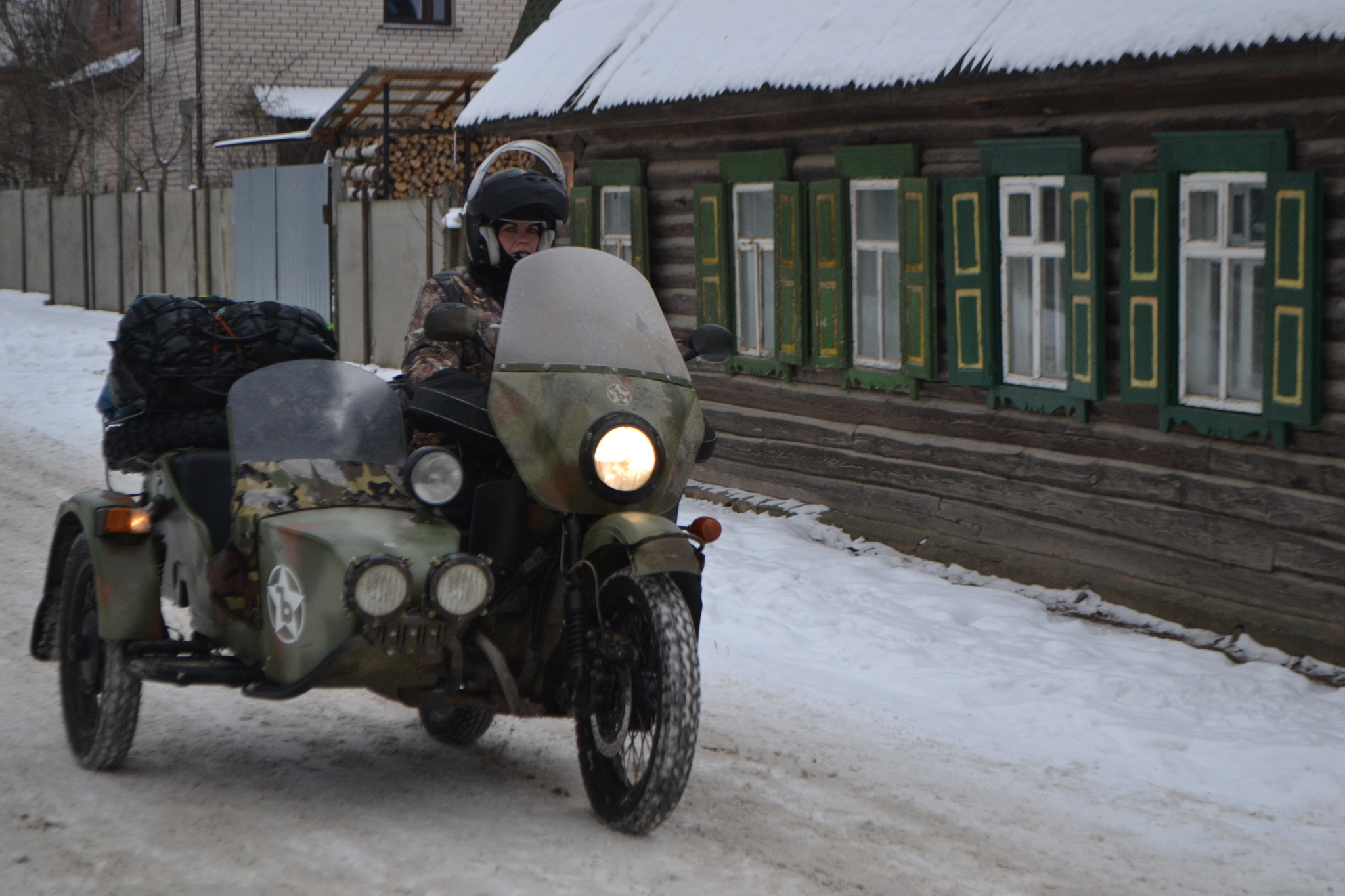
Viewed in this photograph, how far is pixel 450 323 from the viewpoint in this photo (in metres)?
4.15

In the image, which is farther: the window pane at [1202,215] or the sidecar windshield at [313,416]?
the window pane at [1202,215]

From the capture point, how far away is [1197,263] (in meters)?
7.48

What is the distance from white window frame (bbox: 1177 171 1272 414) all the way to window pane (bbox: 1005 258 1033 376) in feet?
3.67

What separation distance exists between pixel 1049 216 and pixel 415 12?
73.6 ft

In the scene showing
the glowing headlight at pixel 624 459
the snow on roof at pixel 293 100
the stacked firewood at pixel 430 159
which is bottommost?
the glowing headlight at pixel 624 459

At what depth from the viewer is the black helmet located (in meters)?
4.83

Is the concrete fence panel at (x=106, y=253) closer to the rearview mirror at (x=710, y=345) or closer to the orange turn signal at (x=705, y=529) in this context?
the rearview mirror at (x=710, y=345)

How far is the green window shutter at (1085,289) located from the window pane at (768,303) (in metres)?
3.08

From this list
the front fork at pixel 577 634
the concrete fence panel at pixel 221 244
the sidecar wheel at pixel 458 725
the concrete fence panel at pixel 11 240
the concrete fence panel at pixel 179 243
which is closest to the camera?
the front fork at pixel 577 634

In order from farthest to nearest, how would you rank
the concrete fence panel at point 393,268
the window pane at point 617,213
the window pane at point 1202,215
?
1. the concrete fence panel at point 393,268
2. the window pane at point 617,213
3. the window pane at point 1202,215

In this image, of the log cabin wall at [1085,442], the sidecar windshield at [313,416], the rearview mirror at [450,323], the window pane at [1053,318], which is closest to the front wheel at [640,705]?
the rearview mirror at [450,323]

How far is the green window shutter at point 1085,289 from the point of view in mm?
7891

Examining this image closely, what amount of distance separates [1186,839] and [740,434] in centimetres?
668

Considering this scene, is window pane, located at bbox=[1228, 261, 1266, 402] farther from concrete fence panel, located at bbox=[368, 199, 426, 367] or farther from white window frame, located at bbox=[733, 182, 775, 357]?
concrete fence panel, located at bbox=[368, 199, 426, 367]
